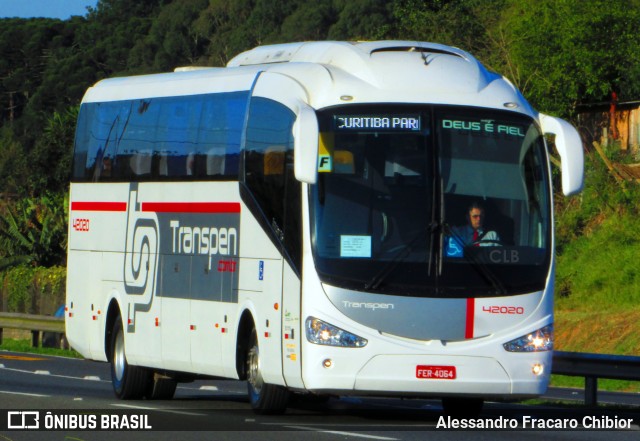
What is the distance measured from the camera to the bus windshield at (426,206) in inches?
551

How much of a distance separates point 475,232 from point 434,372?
4.39 feet

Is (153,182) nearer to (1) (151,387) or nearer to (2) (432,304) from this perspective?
(1) (151,387)

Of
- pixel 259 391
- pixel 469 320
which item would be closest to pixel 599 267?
pixel 259 391

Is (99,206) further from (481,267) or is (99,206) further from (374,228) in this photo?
(481,267)

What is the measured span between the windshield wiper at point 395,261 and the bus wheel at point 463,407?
7.23ft

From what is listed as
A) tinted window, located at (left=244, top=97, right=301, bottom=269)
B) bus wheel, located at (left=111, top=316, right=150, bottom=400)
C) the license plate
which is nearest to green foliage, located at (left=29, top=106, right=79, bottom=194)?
bus wheel, located at (left=111, top=316, right=150, bottom=400)

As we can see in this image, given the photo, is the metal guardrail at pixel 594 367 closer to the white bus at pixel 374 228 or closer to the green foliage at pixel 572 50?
the white bus at pixel 374 228

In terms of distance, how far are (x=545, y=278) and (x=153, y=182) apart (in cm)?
541

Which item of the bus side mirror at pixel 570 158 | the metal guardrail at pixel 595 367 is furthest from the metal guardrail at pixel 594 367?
the bus side mirror at pixel 570 158

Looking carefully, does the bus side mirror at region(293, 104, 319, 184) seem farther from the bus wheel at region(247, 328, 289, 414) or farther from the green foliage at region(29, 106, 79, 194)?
the green foliage at region(29, 106, 79, 194)

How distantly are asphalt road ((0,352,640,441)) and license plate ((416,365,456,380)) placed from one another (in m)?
0.48

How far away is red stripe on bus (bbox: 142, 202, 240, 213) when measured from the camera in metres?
16.1

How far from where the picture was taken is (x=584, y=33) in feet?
147

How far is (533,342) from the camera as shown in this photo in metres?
14.2
